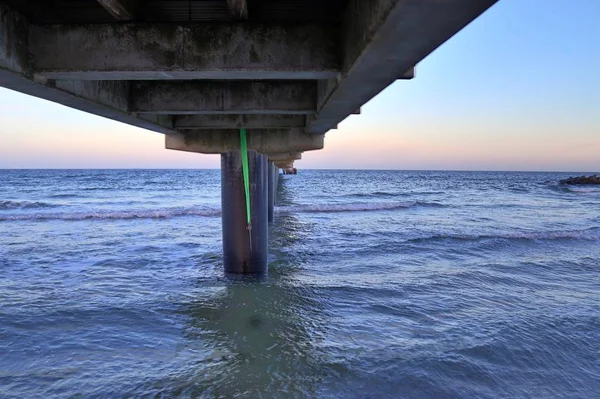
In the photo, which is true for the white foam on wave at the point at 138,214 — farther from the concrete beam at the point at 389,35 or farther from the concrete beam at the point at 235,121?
the concrete beam at the point at 389,35

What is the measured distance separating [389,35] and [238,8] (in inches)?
70.5

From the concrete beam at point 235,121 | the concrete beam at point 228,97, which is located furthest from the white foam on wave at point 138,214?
the concrete beam at point 228,97

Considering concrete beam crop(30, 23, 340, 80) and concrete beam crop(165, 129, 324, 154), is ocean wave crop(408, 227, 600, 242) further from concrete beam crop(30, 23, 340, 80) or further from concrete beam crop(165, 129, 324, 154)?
concrete beam crop(30, 23, 340, 80)

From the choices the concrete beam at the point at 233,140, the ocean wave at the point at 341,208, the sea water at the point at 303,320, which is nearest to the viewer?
the sea water at the point at 303,320

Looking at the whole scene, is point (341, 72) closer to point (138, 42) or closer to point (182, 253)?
point (138, 42)

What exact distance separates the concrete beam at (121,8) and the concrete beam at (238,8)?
1.03 meters

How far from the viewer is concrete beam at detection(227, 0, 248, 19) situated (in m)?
4.12

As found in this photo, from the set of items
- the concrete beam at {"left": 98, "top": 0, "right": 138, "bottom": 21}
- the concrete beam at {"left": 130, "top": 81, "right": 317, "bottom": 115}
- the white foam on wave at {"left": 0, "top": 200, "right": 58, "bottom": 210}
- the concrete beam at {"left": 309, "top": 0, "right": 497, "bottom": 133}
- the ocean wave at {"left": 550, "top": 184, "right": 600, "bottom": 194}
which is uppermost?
the concrete beam at {"left": 98, "top": 0, "right": 138, "bottom": 21}

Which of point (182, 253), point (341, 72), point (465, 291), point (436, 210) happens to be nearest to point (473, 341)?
point (465, 291)

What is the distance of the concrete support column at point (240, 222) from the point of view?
11.3 m

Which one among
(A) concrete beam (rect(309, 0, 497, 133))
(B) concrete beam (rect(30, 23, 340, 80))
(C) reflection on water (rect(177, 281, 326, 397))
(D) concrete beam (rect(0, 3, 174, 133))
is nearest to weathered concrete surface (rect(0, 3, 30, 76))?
(D) concrete beam (rect(0, 3, 174, 133))

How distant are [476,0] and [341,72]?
224 cm

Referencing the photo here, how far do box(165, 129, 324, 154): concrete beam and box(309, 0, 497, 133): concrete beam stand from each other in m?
6.07

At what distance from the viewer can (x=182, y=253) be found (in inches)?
587
